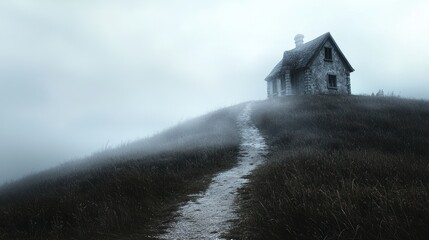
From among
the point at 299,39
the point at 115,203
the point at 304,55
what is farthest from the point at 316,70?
the point at 115,203

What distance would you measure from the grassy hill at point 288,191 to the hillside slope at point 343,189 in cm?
1

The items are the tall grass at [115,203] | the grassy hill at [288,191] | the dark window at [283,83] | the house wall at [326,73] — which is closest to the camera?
the grassy hill at [288,191]

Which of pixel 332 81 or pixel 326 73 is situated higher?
pixel 326 73

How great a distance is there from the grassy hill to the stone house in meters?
14.1

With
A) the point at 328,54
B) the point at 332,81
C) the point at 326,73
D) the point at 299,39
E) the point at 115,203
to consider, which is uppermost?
the point at 299,39

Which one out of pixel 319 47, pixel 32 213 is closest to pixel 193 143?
pixel 32 213

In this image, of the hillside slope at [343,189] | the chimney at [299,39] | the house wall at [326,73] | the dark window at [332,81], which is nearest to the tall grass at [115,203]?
the hillside slope at [343,189]

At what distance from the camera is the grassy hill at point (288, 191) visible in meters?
3.52

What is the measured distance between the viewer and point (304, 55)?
31.7 meters

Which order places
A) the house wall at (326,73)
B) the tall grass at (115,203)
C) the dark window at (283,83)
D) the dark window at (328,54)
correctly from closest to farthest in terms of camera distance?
→ the tall grass at (115,203), the house wall at (326,73), the dark window at (328,54), the dark window at (283,83)

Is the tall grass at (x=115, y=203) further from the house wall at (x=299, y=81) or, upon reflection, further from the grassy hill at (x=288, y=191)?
the house wall at (x=299, y=81)

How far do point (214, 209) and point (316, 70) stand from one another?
87.4ft

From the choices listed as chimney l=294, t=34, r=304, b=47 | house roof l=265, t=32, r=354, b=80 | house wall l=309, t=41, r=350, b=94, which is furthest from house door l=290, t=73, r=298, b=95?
chimney l=294, t=34, r=304, b=47

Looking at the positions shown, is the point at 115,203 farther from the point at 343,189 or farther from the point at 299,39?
the point at 299,39
